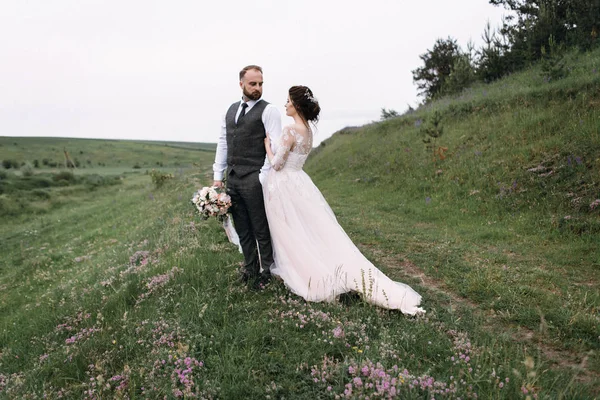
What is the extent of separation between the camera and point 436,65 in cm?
3359

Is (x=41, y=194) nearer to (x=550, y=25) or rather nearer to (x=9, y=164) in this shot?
(x=9, y=164)

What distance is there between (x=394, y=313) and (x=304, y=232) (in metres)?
1.71

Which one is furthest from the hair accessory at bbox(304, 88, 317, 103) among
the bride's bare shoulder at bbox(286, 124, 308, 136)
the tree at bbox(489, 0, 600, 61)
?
the tree at bbox(489, 0, 600, 61)

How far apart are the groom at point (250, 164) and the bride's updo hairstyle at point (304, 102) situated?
1.26ft

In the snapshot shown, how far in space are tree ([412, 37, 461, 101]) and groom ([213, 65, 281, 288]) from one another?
2996 centimetres

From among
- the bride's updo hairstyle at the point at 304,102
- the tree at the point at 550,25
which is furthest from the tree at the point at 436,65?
the bride's updo hairstyle at the point at 304,102

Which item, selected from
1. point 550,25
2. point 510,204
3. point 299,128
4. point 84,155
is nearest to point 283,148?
point 299,128

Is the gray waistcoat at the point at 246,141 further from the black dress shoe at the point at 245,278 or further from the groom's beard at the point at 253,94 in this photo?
the black dress shoe at the point at 245,278

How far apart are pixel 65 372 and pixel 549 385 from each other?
5.33 metres

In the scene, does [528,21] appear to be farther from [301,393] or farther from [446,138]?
[301,393]

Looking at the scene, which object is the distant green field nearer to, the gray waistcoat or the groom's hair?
the gray waistcoat

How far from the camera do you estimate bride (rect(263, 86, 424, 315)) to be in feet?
17.9

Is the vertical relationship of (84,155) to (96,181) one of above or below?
above

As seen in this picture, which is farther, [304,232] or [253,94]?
[304,232]
